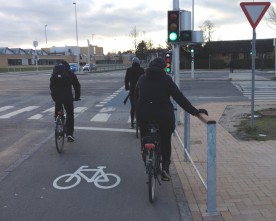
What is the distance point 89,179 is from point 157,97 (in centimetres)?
182

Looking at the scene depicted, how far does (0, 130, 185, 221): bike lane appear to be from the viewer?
194 inches

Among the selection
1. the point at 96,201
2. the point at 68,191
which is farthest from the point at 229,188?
the point at 68,191

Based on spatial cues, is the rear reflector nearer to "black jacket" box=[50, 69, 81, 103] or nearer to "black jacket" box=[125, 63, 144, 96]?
"black jacket" box=[50, 69, 81, 103]

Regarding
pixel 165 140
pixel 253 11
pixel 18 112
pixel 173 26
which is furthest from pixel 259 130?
pixel 18 112

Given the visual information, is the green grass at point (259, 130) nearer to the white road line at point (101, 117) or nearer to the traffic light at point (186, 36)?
the traffic light at point (186, 36)

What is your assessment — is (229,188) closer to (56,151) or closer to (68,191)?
(68,191)

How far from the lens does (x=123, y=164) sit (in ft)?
24.3

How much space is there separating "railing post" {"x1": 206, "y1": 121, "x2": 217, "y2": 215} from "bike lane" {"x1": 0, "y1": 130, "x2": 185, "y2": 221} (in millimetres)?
395

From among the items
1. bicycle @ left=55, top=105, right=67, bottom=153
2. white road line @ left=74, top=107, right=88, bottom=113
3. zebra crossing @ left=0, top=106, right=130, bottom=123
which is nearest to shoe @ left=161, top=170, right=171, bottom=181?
bicycle @ left=55, top=105, right=67, bottom=153

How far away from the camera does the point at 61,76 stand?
28.8 ft

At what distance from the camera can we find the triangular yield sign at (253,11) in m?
9.55

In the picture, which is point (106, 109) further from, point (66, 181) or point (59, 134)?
point (66, 181)

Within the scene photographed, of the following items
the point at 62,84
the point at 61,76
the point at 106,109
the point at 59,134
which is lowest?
the point at 106,109

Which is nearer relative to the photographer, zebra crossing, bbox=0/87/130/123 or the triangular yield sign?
the triangular yield sign
